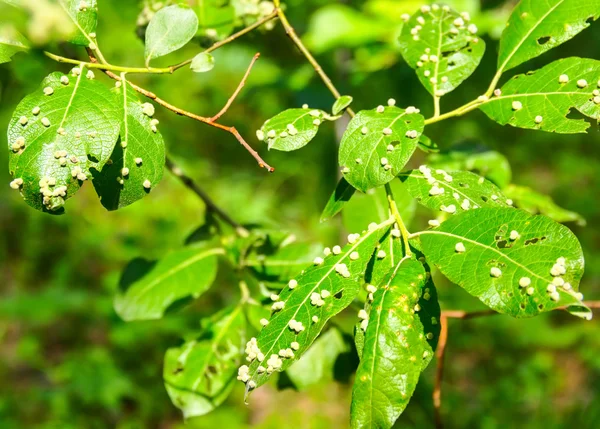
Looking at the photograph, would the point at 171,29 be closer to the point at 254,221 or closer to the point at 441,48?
the point at 441,48

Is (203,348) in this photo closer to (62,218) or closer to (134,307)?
(134,307)

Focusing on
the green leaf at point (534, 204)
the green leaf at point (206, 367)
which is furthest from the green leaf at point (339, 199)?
the green leaf at point (534, 204)

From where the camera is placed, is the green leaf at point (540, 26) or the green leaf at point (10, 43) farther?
the green leaf at point (540, 26)

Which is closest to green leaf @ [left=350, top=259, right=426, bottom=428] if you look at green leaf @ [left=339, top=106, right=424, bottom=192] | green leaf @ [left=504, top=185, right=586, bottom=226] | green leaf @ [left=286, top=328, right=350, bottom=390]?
green leaf @ [left=339, top=106, right=424, bottom=192]

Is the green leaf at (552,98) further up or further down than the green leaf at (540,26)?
further down

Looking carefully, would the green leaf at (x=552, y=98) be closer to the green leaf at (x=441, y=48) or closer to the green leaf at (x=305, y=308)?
the green leaf at (x=441, y=48)

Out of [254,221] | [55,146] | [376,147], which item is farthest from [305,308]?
[254,221]
